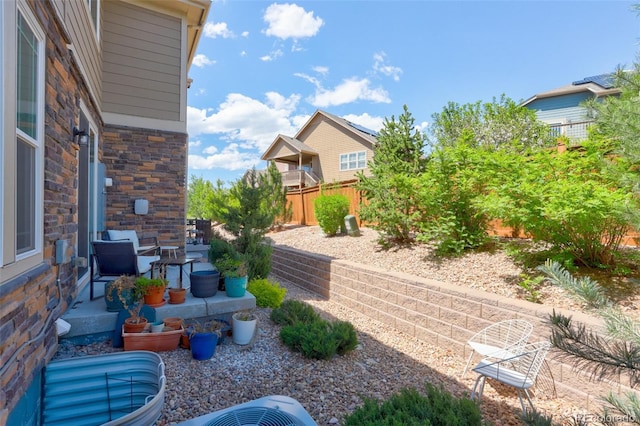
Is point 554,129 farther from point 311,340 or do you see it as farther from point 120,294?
point 120,294

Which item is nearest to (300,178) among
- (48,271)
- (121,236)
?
(121,236)

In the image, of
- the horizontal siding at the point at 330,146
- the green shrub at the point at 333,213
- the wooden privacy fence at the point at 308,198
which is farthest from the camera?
the horizontal siding at the point at 330,146

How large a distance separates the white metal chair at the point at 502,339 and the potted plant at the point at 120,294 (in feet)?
12.2

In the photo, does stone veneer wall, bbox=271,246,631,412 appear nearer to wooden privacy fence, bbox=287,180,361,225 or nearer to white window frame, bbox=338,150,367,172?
wooden privacy fence, bbox=287,180,361,225

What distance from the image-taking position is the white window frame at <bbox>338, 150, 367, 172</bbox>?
18000mm

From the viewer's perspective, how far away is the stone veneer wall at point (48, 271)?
1.76 metres

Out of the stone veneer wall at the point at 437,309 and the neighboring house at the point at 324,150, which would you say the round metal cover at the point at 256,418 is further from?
the neighboring house at the point at 324,150

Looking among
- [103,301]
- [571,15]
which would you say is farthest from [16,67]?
[571,15]

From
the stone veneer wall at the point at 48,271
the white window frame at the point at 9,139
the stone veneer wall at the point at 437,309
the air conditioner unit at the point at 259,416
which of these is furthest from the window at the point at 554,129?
the white window frame at the point at 9,139

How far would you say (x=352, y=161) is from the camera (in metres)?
18.5

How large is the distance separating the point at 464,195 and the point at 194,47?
7401mm

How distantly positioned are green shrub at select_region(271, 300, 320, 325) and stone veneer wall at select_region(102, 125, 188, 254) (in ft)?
10.2

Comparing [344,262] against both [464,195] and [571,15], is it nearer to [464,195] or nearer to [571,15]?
[464,195]

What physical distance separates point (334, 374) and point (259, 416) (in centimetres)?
156
